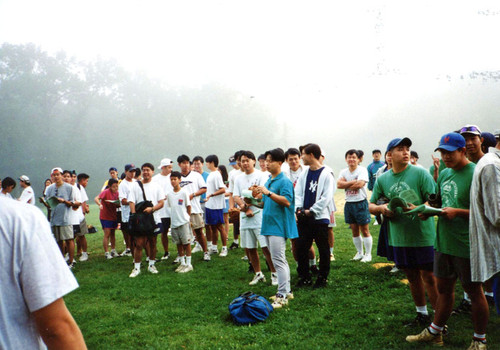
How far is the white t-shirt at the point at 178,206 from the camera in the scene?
801 centimetres

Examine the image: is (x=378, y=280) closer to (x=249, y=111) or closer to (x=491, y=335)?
(x=491, y=335)

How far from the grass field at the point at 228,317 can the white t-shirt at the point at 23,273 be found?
3365 mm

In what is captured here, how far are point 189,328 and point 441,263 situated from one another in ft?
10.5

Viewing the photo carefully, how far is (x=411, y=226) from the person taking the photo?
4.16 m

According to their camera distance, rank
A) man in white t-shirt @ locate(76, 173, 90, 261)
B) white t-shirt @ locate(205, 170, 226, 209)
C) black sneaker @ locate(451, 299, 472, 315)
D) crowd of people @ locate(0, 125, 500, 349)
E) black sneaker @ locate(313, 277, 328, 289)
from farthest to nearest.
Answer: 1. man in white t-shirt @ locate(76, 173, 90, 261)
2. white t-shirt @ locate(205, 170, 226, 209)
3. black sneaker @ locate(313, 277, 328, 289)
4. black sneaker @ locate(451, 299, 472, 315)
5. crowd of people @ locate(0, 125, 500, 349)

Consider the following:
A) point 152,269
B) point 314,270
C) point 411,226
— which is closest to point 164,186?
point 152,269

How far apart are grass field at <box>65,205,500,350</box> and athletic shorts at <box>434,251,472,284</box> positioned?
0.83 m

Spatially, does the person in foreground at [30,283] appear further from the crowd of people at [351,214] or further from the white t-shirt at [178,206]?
the white t-shirt at [178,206]

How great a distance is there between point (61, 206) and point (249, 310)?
5.89 m

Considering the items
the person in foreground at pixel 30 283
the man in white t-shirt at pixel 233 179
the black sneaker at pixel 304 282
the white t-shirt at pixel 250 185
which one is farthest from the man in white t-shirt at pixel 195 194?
the person in foreground at pixel 30 283

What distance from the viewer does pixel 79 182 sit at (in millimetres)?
10547

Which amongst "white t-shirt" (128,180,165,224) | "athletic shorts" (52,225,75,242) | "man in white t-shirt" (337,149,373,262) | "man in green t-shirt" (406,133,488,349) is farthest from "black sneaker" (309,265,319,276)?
"athletic shorts" (52,225,75,242)

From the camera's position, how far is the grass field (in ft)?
14.1

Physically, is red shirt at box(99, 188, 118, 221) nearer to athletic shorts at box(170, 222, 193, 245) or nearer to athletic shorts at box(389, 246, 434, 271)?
athletic shorts at box(170, 222, 193, 245)
